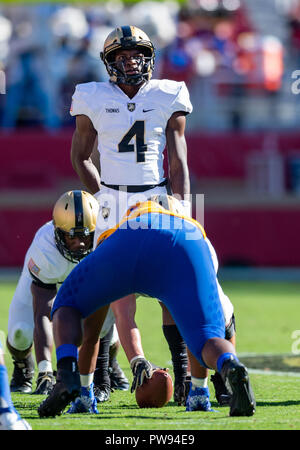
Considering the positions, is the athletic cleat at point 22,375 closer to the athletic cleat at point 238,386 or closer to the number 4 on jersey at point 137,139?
the number 4 on jersey at point 137,139

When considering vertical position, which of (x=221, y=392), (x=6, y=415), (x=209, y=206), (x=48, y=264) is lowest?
(x=221, y=392)

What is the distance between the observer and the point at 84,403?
16.1ft

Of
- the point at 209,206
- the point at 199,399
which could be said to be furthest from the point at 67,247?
the point at 209,206

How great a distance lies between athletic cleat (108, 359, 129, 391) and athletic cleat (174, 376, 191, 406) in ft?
2.92

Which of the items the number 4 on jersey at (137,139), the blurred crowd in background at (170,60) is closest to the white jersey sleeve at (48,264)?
the number 4 on jersey at (137,139)

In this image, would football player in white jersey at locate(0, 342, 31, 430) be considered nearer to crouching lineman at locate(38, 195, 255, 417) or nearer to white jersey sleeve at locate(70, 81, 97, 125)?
crouching lineman at locate(38, 195, 255, 417)

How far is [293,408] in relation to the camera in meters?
5.07

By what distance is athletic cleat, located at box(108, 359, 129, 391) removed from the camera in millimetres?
6188

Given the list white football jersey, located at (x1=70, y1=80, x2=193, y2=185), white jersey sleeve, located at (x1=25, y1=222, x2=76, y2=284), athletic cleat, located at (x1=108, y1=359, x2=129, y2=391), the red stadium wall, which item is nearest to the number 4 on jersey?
white football jersey, located at (x1=70, y1=80, x2=193, y2=185)

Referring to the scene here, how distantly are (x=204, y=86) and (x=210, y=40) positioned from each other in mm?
1111

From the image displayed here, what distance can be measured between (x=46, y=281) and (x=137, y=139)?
3.34 ft

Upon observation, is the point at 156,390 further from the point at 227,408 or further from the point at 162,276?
the point at 162,276

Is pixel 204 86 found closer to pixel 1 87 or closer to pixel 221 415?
pixel 1 87

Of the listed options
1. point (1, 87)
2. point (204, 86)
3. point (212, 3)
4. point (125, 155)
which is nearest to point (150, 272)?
point (125, 155)
